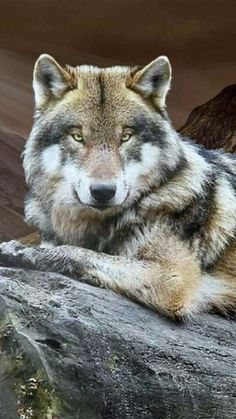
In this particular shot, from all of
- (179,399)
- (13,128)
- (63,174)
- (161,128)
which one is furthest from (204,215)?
(13,128)

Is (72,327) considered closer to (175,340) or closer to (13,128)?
(175,340)

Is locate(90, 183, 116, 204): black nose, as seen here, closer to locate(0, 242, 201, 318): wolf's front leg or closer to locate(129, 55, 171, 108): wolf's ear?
locate(0, 242, 201, 318): wolf's front leg

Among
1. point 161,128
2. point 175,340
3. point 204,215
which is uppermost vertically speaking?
point 161,128

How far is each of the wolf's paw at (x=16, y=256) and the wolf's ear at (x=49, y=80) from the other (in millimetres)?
576

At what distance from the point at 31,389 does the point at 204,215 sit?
3.36 feet

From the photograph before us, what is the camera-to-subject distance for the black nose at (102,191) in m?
2.69

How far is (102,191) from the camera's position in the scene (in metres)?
2.70

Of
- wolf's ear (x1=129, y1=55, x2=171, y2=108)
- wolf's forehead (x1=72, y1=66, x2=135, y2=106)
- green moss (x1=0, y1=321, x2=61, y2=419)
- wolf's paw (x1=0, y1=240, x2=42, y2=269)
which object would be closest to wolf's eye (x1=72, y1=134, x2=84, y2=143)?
wolf's forehead (x1=72, y1=66, x2=135, y2=106)

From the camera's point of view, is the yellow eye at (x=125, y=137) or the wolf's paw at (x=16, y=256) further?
the yellow eye at (x=125, y=137)

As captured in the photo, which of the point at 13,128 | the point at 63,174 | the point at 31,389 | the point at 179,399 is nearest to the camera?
the point at 31,389

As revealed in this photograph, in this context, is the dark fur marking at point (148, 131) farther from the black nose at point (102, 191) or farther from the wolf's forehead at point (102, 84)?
the black nose at point (102, 191)

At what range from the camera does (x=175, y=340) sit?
2680 millimetres

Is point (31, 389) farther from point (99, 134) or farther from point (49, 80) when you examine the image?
point (49, 80)

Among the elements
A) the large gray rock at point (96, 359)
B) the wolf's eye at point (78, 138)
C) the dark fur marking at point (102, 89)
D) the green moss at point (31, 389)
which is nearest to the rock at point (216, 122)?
the dark fur marking at point (102, 89)
